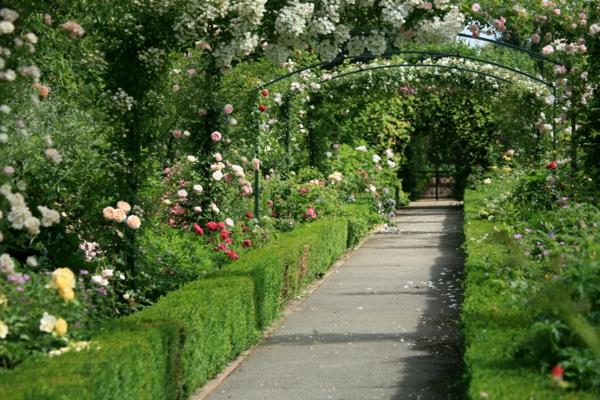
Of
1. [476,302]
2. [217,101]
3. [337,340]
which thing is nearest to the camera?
[476,302]

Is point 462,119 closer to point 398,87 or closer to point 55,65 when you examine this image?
point 398,87

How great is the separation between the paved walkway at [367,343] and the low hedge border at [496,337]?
50 centimetres

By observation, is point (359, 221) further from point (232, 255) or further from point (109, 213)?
point (109, 213)

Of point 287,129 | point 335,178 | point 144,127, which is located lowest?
point 335,178

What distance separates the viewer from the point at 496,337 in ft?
17.9

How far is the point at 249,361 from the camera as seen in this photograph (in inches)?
291

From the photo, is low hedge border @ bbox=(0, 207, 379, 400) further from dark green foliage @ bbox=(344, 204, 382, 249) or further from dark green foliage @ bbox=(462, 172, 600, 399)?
dark green foliage @ bbox=(344, 204, 382, 249)

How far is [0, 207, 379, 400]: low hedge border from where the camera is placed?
4.43 meters

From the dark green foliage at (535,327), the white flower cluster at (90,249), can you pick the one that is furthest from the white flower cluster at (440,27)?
the white flower cluster at (90,249)

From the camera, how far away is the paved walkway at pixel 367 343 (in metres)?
6.44

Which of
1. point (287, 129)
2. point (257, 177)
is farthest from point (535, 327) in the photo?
point (287, 129)

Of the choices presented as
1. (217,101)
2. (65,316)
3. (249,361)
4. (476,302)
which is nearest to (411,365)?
(476,302)

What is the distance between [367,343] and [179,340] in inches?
90.1

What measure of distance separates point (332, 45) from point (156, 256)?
90.4 inches
